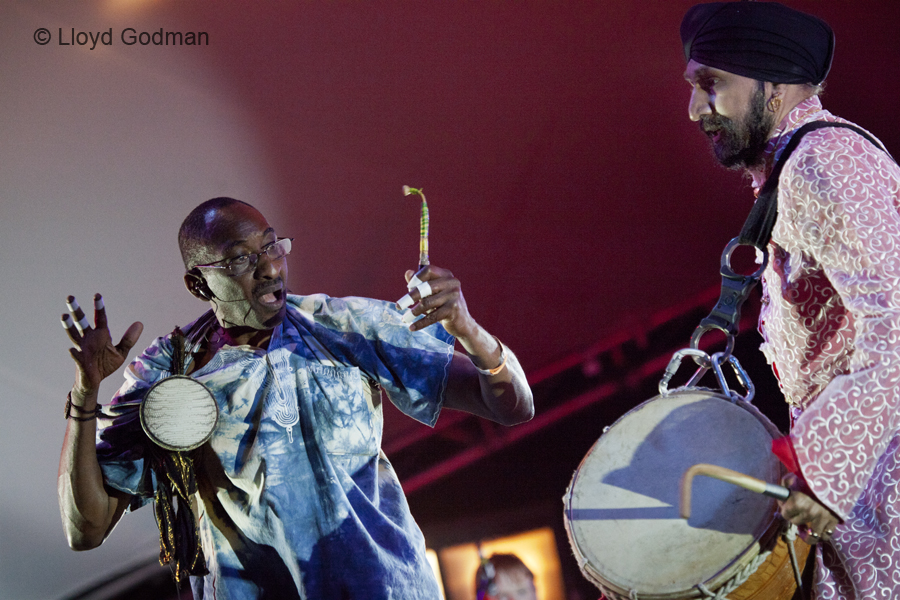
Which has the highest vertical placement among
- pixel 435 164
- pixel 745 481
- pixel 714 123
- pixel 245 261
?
pixel 435 164

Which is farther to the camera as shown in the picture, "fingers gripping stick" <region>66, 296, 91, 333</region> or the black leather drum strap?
"fingers gripping stick" <region>66, 296, 91, 333</region>

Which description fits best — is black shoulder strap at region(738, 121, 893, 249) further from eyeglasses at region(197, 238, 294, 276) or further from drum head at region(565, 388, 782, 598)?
eyeglasses at region(197, 238, 294, 276)

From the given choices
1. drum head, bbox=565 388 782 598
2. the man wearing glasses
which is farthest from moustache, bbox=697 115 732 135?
the man wearing glasses

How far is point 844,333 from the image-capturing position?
1828mm

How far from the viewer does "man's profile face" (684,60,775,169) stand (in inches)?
80.7

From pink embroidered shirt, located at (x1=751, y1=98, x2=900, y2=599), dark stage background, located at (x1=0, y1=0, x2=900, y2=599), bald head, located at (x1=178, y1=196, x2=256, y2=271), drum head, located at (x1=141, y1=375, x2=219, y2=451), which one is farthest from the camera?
dark stage background, located at (x1=0, y1=0, x2=900, y2=599)

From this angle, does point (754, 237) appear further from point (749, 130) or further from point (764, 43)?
point (764, 43)

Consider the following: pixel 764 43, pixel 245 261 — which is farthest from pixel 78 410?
pixel 764 43

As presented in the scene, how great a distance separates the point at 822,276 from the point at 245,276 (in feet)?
5.75

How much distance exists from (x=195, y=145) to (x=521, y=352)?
1.85 m

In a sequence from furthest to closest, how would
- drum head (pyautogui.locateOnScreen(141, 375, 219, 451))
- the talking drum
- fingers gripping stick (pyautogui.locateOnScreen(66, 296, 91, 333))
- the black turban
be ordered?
drum head (pyautogui.locateOnScreen(141, 375, 219, 451)), fingers gripping stick (pyautogui.locateOnScreen(66, 296, 91, 333)), the black turban, the talking drum

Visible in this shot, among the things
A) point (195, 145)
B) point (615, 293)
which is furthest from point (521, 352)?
point (195, 145)

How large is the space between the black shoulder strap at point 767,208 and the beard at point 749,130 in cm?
13

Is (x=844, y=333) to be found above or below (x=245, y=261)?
below
